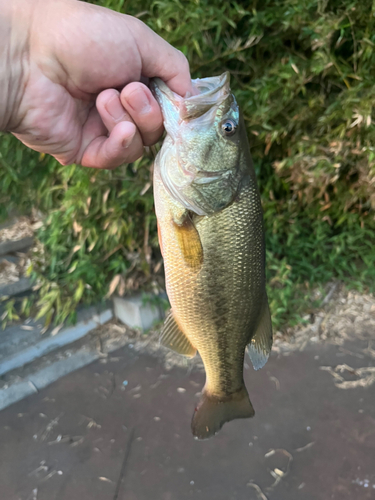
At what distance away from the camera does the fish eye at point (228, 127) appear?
120 centimetres

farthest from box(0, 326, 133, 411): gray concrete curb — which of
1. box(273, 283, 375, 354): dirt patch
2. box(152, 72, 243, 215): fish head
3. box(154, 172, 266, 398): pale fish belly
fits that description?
box(152, 72, 243, 215): fish head

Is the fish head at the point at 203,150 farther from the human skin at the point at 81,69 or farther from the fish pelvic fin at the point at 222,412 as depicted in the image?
the fish pelvic fin at the point at 222,412

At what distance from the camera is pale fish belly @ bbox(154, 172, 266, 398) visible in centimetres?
124

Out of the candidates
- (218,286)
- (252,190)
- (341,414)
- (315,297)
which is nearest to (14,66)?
(252,190)

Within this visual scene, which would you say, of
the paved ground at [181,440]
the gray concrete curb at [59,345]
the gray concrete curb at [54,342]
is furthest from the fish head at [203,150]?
the gray concrete curb at [54,342]

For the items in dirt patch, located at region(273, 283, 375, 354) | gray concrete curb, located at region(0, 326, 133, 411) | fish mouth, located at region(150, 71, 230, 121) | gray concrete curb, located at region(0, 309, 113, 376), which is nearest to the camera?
fish mouth, located at region(150, 71, 230, 121)

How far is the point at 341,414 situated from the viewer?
2404mm

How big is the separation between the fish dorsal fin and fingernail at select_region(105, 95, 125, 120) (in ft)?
2.63

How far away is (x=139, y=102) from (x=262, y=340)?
40.2 inches

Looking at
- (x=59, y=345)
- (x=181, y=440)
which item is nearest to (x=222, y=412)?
(x=181, y=440)

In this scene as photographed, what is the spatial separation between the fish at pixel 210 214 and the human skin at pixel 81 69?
9 cm

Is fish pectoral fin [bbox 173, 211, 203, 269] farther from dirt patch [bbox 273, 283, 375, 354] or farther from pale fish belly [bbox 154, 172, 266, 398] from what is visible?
dirt patch [bbox 273, 283, 375, 354]

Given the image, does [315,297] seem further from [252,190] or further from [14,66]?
[14,66]

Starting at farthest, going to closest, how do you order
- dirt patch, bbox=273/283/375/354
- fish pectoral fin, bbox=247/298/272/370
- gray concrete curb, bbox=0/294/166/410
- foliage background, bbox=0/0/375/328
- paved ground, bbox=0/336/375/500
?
1. dirt patch, bbox=273/283/375/354
2. gray concrete curb, bbox=0/294/166/410
3. foliage background, bbox=0/0/375/328
4. paved ground, bbox=0/336/375/500
5. fish pectoral fin, bbox=247/298/272/370
